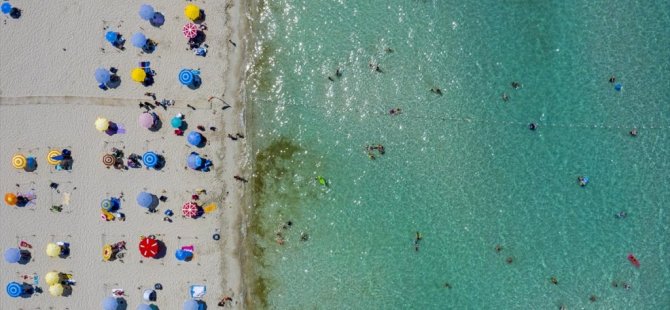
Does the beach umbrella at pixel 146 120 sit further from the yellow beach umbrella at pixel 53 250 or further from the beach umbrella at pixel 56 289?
Answer: the beach umbrella at pixel 56 289

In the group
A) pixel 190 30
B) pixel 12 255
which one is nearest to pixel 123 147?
pixel 190 30

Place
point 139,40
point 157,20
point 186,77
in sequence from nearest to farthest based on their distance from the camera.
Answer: point 186,77, point 139,40, point 157,20

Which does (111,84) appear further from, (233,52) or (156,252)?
(156,252)

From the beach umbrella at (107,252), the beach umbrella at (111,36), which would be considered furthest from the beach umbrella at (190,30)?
the beach umbrella at (107,252)

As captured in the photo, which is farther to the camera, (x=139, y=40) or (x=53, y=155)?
(x=53, y=155)

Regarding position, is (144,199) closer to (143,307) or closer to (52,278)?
(143,307)

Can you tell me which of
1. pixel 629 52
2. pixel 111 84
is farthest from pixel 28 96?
pixel 629 52

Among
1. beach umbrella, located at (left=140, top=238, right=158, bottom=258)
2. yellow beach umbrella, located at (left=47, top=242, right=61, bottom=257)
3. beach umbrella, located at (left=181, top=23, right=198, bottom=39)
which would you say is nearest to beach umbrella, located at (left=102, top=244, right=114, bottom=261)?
beach umbrella, located at (left=140, top=238, right=158, bottom=258)

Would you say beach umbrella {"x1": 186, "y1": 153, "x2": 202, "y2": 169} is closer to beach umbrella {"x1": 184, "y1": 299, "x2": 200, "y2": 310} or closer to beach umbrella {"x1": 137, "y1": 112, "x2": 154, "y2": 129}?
beach umbrella {"x1": 137, "y1": 112, "x2": 154, "y2": 129}
